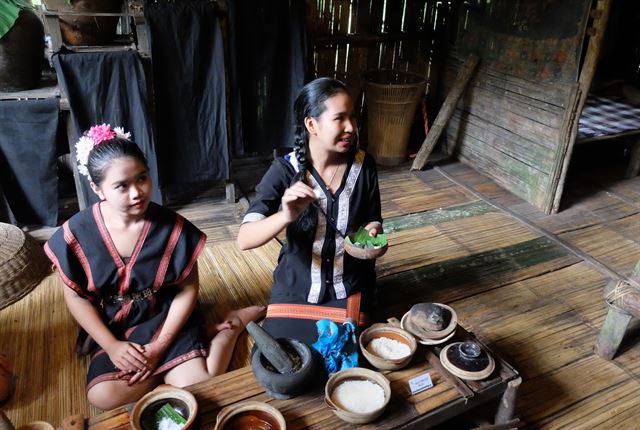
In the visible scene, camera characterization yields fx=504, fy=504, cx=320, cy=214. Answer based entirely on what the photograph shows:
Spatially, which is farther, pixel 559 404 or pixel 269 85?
pixel 269 85

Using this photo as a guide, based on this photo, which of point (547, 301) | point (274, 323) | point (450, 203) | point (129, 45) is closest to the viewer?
point (274, 323)

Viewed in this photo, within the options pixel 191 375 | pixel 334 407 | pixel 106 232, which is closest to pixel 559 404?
pixel 334 407

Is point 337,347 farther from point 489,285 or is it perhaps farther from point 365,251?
point 489,285

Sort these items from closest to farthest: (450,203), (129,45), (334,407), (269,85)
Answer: (334,407) < (129,45) < (269,85) < (450,203)

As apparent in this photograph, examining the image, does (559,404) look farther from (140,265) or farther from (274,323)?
(140,265)

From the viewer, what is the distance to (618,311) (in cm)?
247

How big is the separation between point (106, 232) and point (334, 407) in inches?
45.1

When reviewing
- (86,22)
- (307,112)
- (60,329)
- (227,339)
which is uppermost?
(86,22)

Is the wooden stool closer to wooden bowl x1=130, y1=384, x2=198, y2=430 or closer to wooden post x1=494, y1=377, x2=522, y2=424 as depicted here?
wooden post x1=494, y1=377, x2=522, y2=424

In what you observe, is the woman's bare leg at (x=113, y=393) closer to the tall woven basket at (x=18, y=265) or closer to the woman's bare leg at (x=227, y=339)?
the woman's bare leg at (x=227, y=339)

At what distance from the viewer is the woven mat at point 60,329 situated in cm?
220

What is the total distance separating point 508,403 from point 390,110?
330 centimetres

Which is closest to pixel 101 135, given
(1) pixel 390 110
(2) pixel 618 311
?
(2) pixel 618 311

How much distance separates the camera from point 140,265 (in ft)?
6.81
